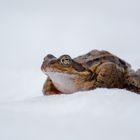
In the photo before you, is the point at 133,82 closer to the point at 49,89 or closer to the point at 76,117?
the point at 49,89

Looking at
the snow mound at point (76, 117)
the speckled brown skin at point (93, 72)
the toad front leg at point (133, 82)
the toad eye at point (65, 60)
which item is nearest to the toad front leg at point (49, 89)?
the speckled brown skin at point (93, 72)

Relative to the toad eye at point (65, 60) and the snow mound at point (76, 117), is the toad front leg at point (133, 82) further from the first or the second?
the snow mound at point (76, 117)

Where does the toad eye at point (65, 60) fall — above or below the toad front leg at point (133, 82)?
above

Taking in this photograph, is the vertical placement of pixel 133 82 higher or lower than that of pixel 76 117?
lower

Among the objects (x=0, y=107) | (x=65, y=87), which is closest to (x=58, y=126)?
(x=0, y=107)

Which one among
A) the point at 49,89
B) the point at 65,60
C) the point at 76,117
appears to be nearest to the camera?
the point at 76,117

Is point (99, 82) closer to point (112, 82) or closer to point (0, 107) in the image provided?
point (112, 82)

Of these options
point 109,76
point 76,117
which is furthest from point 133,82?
point 76,117

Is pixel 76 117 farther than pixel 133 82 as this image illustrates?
No
